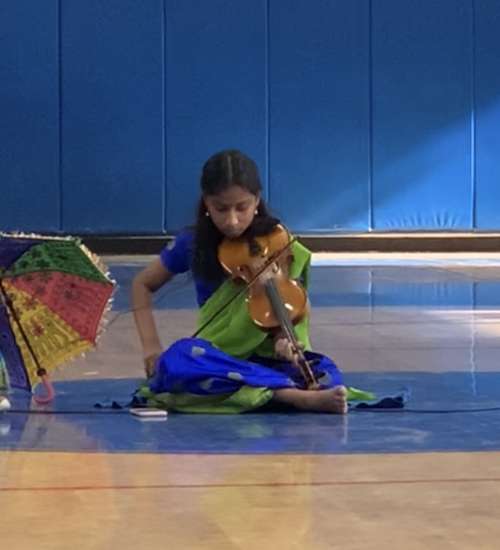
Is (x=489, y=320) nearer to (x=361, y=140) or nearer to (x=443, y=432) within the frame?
(x=443, y=432)

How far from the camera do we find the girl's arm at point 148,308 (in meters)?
4.00

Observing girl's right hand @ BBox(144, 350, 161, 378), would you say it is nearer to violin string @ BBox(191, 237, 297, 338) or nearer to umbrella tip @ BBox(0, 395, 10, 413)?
violin string @ BBox(191, 237, 297, 338)

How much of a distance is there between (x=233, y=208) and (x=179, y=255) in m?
0.34

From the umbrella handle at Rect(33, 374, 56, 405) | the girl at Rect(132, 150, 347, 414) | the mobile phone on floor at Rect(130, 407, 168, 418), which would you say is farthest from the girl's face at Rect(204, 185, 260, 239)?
the umbrella handle at Rect(33, 374, 56, 405)

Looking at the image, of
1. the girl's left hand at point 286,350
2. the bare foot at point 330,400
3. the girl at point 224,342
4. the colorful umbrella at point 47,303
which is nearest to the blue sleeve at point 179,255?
the girl at point 224,342

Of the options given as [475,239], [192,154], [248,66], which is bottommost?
[475,239]

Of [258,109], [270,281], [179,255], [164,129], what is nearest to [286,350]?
[270,281]

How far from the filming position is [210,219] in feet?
12.9

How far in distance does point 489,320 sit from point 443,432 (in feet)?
8.53

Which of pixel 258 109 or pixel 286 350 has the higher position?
pixel 258 109

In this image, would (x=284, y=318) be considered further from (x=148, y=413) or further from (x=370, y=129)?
(x=370, y=129)

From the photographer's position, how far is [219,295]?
13.0 feet

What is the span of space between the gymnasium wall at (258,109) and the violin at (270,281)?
6.80 metres

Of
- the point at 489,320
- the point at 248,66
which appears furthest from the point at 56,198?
the point at 489,320
